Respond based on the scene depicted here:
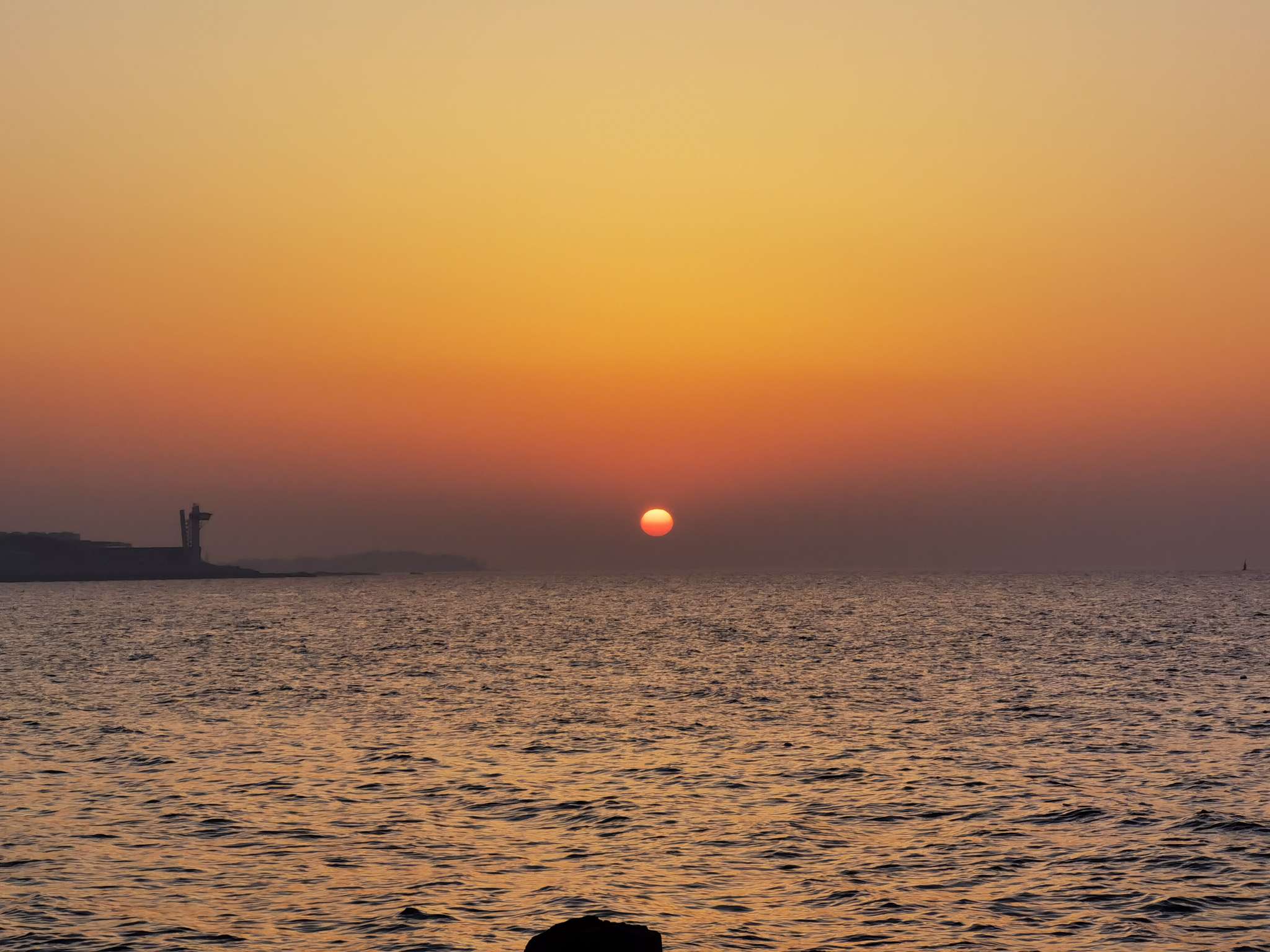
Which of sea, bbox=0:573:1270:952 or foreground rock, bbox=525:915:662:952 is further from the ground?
foreground rock, bbox=525:915:662:952

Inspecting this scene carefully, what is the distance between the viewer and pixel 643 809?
31422mm

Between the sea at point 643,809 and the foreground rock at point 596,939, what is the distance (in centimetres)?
608

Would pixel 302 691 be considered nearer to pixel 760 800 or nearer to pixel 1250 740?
pixel 760 800

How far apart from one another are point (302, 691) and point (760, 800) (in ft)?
120

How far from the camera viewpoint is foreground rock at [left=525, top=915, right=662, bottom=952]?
14562mm

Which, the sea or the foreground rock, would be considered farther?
the sea

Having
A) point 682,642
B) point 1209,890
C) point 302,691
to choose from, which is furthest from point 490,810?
point 682,642

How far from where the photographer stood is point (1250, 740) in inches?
1681

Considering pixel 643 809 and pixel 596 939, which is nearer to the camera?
pixel 596 939

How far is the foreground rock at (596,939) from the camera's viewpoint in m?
14.6

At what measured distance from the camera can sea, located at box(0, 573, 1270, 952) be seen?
2192 centimetres

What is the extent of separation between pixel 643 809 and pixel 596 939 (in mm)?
17084

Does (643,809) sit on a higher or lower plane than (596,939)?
lower

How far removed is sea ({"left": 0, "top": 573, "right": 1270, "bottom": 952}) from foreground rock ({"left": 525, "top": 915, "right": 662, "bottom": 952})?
6078 mm
